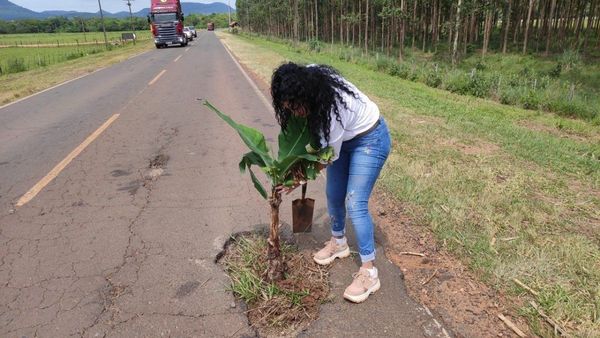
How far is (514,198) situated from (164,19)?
30685 mm

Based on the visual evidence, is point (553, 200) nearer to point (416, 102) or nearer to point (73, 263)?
point (73, 263)

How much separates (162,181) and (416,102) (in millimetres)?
6823

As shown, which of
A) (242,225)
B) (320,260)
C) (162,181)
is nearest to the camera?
(320,260)

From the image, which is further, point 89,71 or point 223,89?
point 89,71

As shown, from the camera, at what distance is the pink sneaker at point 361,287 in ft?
9.42

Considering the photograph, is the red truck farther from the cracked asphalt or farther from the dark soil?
the dark soil

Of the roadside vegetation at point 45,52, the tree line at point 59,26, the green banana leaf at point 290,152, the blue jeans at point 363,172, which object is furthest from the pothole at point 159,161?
the tree line at point 59,26

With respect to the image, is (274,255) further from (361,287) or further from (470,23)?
(470,23)

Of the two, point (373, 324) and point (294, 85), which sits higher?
point (294, 85)

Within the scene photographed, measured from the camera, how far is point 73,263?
11.1 feet

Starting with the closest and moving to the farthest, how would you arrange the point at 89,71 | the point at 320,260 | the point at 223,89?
the point at 320,260
the point at 223,89
the point at 89,71

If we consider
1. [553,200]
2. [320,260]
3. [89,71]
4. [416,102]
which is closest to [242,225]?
[320,260]

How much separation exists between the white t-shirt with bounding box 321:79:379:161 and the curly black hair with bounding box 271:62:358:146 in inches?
1.3

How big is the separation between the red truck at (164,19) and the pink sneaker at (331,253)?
30665 mm
